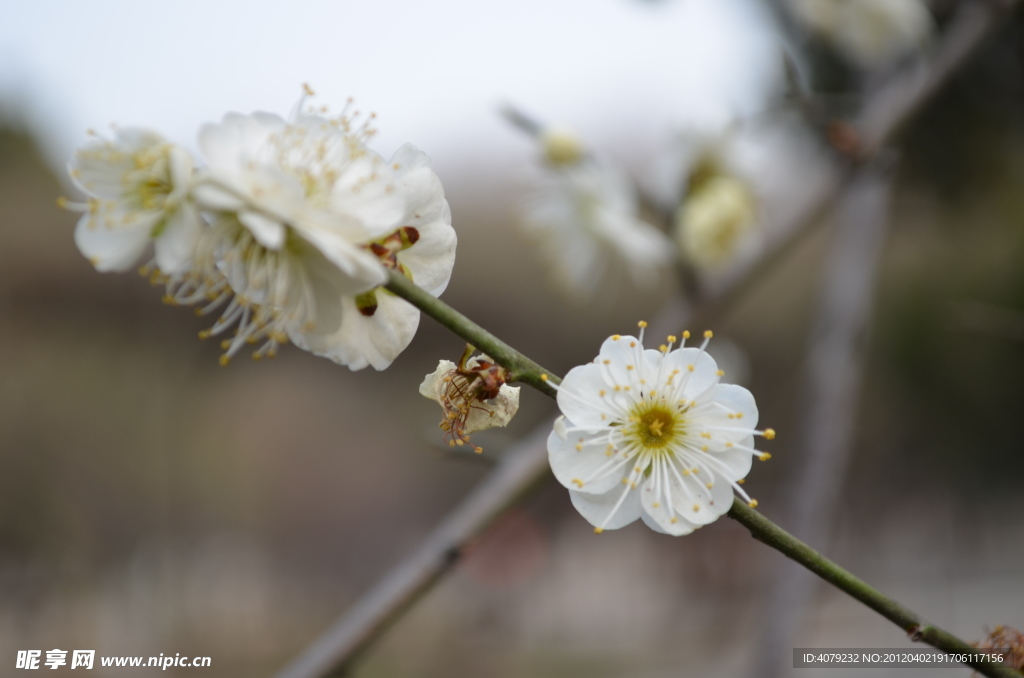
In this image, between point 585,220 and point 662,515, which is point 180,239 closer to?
point 662,515

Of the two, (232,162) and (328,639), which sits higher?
(232,162)

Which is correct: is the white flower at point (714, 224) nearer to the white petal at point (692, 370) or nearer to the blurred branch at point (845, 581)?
the white petal at point (692, 370)

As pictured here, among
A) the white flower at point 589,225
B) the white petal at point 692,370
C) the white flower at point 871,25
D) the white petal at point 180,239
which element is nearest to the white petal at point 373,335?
the white petal at point 180,239

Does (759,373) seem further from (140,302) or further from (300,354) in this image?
(140,302)

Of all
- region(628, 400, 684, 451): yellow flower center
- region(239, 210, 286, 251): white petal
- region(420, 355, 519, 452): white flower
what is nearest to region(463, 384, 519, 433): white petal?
region(420, 355, 519, 452): white flower

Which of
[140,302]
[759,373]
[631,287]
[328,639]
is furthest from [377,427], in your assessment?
[328,639]

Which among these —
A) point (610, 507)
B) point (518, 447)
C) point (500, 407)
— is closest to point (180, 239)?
point (500, 407)
